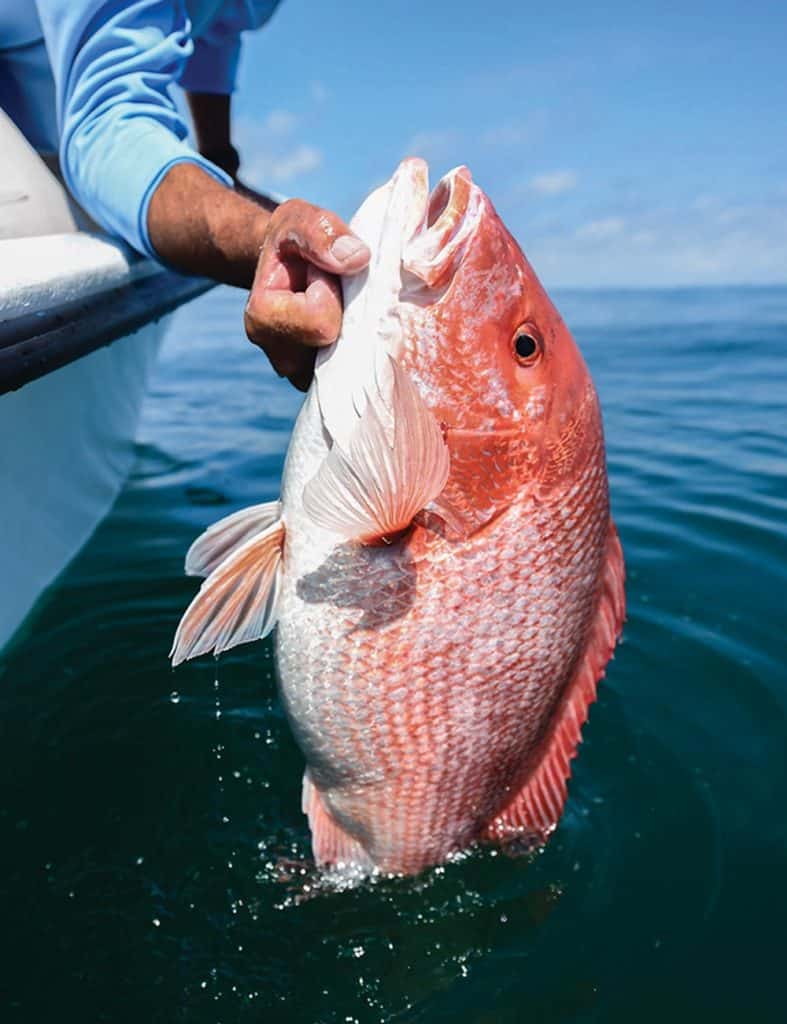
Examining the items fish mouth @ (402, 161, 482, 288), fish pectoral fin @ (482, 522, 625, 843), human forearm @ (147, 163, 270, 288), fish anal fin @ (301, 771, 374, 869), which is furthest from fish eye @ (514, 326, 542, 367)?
fish anal fin @ (301, 771, 374, 869)

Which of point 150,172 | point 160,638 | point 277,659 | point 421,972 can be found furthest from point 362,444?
point 160,638

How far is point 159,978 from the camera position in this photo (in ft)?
6.73

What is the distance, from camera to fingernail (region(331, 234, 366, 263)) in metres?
1.59

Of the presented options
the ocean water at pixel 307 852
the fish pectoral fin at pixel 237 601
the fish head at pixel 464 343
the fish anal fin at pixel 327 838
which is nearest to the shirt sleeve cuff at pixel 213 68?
the ocean water at pixel 307 852

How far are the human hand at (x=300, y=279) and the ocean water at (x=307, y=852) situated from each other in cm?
157

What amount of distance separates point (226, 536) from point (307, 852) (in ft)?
3.69

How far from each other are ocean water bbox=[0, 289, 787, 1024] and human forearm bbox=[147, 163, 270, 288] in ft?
5.50

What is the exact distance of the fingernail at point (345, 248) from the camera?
5.23 feet

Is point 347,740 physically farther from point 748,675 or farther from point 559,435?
point 748,675

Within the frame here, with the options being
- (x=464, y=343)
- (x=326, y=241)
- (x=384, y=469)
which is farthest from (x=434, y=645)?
(x=326, y=241)

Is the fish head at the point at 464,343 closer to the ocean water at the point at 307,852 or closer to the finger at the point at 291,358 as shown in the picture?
the finger at the point at 291,358

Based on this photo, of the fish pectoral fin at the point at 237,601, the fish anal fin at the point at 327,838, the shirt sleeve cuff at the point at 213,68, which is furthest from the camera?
the shirt sleeve cuff at the point at 213,68

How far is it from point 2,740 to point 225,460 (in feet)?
13.0

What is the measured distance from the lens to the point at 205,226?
6.98ft
